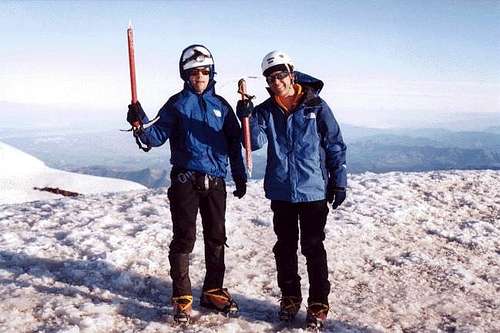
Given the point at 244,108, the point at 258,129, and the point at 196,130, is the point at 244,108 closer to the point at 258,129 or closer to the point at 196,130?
the point at 258,129

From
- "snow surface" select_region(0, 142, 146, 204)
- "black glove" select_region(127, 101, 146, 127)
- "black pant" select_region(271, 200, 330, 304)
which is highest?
"black glove" select_region(127, 101, 146, 127)

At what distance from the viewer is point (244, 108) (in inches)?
179

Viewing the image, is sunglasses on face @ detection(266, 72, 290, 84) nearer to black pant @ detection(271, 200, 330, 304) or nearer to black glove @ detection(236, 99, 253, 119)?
black glove @ detection(236, 99, 253, 119)

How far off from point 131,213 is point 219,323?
5677 mm

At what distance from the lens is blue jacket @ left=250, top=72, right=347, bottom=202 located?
15.7 feet

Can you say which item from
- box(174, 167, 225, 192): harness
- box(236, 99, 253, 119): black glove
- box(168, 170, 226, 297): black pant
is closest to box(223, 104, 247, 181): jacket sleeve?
box(168, 170, 226, 297): black pant

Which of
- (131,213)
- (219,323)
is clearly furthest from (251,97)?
(131,213)

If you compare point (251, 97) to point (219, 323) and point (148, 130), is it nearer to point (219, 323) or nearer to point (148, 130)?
point (148, 130)

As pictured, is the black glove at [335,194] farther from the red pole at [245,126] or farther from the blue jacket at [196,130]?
the blue jacket at [196,130]

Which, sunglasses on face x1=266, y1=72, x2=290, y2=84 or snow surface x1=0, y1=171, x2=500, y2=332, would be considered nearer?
sunglasses on face x1=266, y1=72, x2=290, y2=84

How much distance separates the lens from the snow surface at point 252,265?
518 cm

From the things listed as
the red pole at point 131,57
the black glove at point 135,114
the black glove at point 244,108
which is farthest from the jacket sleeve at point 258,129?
the red pole at point 131,57

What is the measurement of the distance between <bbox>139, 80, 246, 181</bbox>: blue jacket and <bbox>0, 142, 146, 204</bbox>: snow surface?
51.2 feet

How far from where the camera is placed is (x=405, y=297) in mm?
6250
